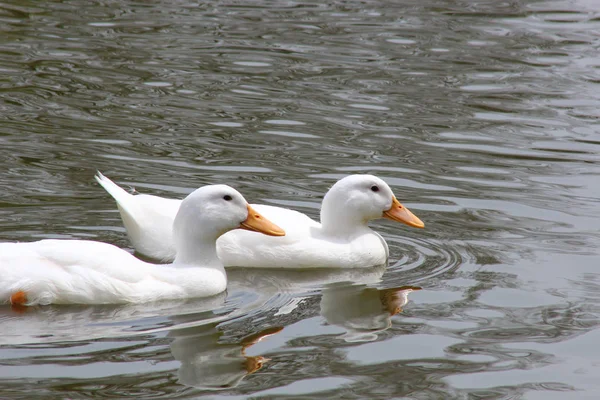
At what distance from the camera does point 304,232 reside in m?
9.27

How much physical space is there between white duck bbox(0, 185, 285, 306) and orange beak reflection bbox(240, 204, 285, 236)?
64 mm

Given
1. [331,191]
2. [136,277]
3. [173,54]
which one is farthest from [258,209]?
[173,54]

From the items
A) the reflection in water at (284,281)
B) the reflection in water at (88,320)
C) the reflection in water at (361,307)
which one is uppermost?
the reflection in water at (88,320)

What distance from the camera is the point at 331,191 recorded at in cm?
951

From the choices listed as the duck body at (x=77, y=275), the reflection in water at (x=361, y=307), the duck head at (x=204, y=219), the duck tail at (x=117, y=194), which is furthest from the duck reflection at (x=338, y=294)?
the duck tail at (x=117, y=194)

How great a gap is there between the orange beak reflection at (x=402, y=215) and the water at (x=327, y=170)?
0.23 metres

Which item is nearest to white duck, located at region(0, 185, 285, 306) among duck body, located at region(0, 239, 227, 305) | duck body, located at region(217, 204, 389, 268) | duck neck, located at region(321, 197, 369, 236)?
duck body, located at region(0, 239, 227, 305)

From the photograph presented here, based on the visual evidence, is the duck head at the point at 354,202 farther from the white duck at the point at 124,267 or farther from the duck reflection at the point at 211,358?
the duck reflection at the point at 211,358

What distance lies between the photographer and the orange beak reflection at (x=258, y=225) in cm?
868

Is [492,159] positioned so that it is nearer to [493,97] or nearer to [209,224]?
[493,97]

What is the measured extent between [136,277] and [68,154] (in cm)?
405

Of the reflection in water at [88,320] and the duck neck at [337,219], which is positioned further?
the duck neck at [337,219]

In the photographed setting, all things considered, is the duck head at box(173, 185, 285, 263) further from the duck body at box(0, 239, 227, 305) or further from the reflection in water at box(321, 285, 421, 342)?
the reflection in water at box(321, 285, 421, 342)

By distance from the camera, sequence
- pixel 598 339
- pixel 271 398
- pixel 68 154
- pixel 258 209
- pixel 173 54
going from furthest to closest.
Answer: pixel 173 54 < pixel 68 154 < pixel 258 209 < pixel 598 339 < pixel 271 398
